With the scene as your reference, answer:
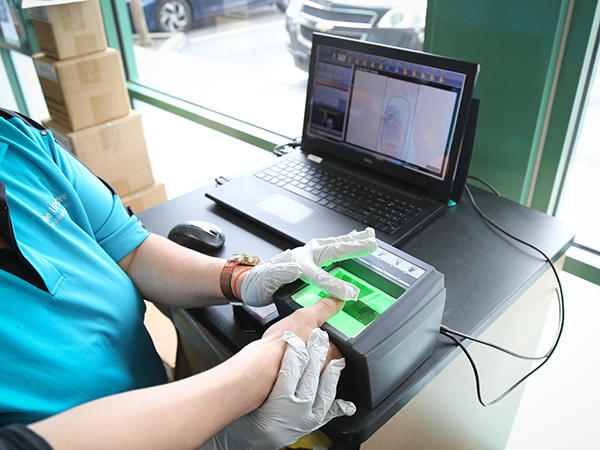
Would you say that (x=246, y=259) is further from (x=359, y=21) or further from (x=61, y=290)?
(x=359, y=21)

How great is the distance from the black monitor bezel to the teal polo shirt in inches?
20.7

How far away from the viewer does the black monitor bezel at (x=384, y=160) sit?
3.08 ft

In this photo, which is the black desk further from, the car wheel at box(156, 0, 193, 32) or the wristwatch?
the car wheel at box(156, 0, 193, 32)

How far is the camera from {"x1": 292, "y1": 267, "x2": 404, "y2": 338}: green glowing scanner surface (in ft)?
2.25

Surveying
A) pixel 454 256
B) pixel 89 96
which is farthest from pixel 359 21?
pixel 89 96

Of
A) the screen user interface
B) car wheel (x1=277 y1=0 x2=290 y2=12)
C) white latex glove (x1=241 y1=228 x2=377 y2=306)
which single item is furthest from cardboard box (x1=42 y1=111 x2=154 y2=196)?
white latex glove (x1=241 y1=228 x2=377 y2=306)

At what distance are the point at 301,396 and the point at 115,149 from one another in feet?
5.67

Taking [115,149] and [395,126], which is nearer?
[395,126]

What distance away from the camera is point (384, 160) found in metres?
1.10

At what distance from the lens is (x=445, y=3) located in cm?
110

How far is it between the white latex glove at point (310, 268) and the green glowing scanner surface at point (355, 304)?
0.08ft

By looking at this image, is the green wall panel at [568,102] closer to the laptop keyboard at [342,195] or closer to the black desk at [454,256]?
the black desk at [454,256]

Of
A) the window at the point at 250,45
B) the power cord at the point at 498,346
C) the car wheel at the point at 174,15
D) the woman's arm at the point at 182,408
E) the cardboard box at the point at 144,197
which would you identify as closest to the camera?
the woman's arm at the point at 182,408

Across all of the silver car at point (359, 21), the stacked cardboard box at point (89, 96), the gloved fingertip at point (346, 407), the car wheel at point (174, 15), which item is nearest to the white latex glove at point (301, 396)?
the gloved fingertip at point (346, 407)
